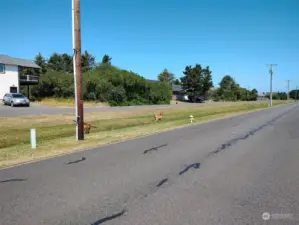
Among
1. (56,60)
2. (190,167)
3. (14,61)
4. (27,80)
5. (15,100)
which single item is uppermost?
(56,60)

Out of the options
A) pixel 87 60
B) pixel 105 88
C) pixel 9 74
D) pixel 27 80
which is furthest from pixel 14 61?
pixel 87 60

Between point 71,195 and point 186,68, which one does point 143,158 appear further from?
point 186,68

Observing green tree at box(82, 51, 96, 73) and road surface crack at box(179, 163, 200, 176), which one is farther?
green tree at box(82, 51, 96, 73)

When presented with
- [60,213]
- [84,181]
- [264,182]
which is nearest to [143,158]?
[84,181]

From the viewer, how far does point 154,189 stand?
19.2 ft

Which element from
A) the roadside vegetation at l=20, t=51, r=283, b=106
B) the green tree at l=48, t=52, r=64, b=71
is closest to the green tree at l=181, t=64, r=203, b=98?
the roadside vegetation at l=20, t=51, r=283, b=106

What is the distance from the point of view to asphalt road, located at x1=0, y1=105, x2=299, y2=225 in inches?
178

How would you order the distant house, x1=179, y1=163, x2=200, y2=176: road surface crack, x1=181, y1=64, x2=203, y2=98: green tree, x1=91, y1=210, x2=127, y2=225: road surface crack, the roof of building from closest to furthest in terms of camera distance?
x1=91, y1=210, x2=127, y2=225: road surface crack < x1=179, y1=163, x2=200, y2=176: road surface crack < the distant house < the roof of building < x1=181, y1=64, x2=203, y2=98: green tree

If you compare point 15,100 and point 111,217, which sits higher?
point 15,100

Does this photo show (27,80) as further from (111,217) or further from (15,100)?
(111,217)

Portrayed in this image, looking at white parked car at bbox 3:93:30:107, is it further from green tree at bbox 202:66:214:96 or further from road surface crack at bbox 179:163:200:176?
green tree at bbox 202:66:214:96

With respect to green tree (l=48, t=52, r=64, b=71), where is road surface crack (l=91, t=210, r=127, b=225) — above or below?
below

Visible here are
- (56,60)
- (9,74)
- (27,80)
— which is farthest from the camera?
(56,60)

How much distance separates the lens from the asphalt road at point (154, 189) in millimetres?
4516
